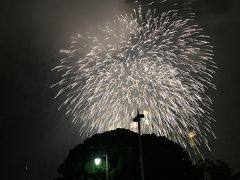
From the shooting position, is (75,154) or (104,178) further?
(75,154)

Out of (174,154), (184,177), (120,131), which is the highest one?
(120,131)

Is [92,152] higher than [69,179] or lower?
higher

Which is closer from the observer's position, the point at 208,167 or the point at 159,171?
the point at 159,171

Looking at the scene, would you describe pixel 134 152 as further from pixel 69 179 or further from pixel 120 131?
pixel 69 179

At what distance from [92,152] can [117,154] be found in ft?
11.0

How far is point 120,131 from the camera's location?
148 feet

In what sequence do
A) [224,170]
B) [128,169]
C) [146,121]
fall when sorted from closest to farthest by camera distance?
[146,121] → [128,169] → [224,170]

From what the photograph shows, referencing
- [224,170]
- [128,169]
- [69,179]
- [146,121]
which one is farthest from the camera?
[224,170]

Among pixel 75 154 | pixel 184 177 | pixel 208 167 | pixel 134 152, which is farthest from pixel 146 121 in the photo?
pixel 208 167

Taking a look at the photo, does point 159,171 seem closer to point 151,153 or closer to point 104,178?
point 151,153

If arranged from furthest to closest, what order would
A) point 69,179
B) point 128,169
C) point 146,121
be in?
point 69,179, point 128,169, point 146,121

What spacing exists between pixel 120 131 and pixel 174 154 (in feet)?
23.3

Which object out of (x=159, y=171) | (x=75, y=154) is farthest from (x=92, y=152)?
(x=159, y=171)

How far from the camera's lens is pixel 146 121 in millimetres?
36031
